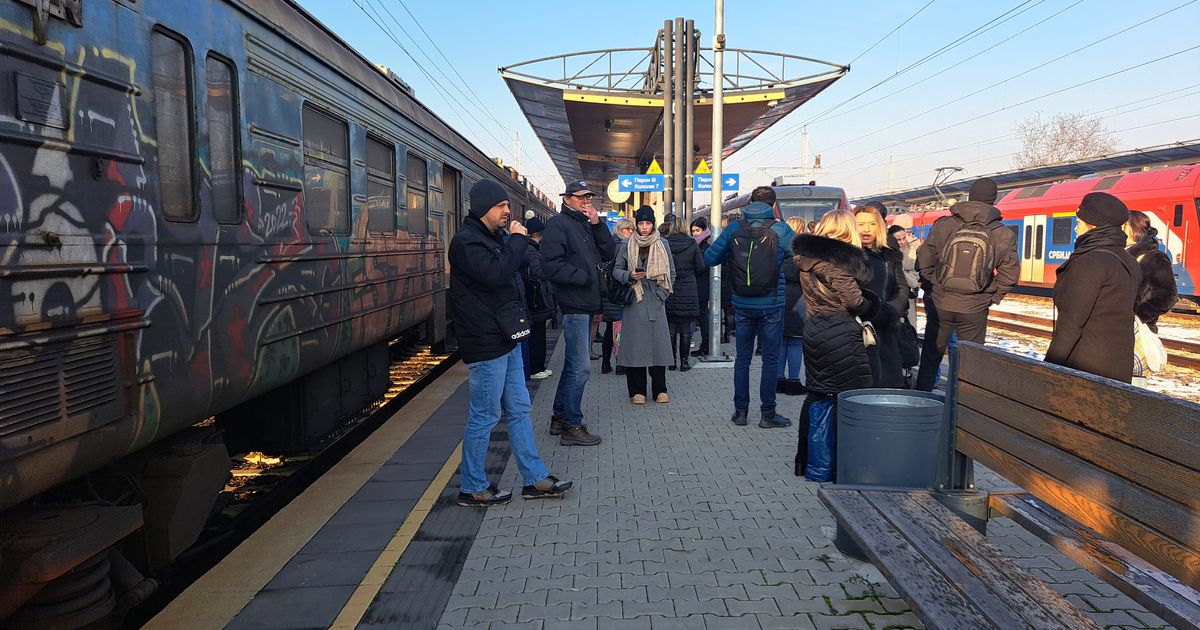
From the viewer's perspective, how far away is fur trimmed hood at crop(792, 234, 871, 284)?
4617 mm

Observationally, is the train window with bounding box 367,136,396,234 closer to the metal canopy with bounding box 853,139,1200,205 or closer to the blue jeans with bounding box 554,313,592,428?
the blue jeans with bounding box 554,313,592,428

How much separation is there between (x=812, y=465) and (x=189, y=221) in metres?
3.71

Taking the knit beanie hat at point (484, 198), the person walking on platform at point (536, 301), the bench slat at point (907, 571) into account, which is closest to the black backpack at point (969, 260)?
the bench slat at point (907, 571)

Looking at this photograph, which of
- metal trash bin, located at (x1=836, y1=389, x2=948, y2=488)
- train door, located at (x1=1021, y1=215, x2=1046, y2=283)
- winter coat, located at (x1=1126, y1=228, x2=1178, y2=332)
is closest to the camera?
metal trash bin, located at (x1=836, y1=389, x2=948, y2=488)

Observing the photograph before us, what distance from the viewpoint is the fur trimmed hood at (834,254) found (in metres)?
4.62

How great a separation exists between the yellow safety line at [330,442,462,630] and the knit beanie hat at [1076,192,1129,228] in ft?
13.2

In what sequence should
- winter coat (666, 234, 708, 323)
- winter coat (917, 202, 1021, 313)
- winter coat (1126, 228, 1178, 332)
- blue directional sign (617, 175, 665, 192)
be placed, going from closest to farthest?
winter coat (917, 202, 1021, 313) → winter coat (1126, 228, 1178, 332) → winter coat (666, 234, 708, 323) → blue directional sign (617, 175, 665, 192)

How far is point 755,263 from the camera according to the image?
249 inches

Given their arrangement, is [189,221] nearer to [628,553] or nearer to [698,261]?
[628,553]

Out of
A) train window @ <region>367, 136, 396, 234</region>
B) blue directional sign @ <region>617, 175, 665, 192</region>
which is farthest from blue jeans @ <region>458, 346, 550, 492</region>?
blue directional sign @ <region>617, 175, 665, 192</region>

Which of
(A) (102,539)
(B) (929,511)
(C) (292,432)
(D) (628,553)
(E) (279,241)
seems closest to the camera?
(A) (102,539)

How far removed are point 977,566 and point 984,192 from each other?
4.69m

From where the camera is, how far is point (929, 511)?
311 cm

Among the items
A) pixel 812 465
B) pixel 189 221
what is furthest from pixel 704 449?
pixel 189 221
